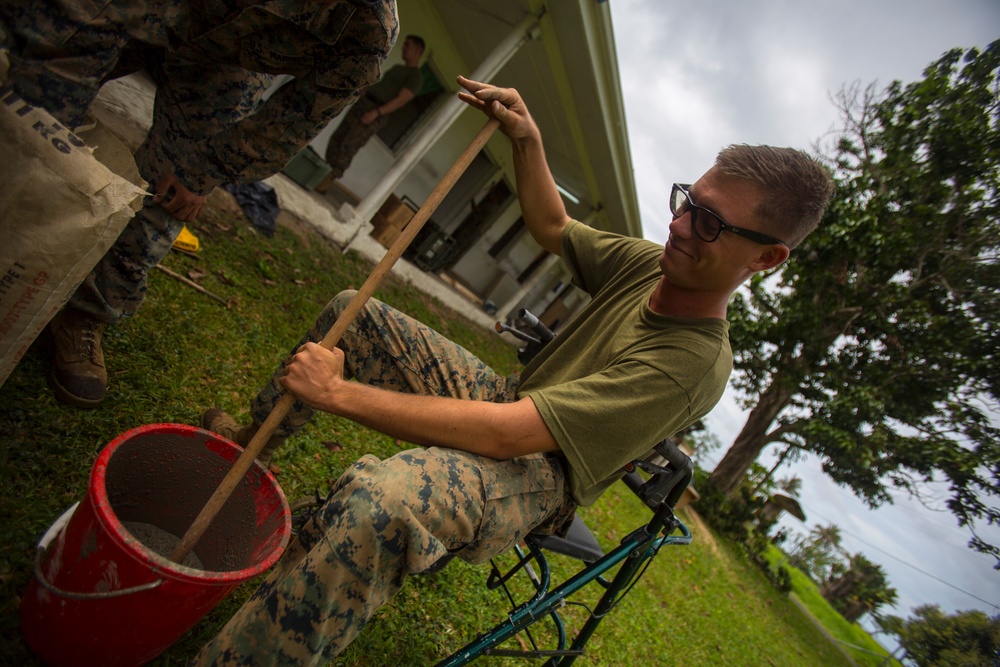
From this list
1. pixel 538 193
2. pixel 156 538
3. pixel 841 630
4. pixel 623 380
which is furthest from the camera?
pixel 841 630

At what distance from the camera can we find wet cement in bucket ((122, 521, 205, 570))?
5.65 ft

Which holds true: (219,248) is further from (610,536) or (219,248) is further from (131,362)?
(610,536)

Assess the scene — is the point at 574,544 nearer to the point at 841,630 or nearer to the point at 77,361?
the point at 77,361

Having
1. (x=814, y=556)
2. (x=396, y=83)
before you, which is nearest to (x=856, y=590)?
(x=814, y=556)

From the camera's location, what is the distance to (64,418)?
6.59 feet

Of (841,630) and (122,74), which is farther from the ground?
(122,74)

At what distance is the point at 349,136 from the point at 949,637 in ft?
56.9

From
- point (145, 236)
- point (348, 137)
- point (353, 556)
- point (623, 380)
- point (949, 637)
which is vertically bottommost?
point (145, 236)

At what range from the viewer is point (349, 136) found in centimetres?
739

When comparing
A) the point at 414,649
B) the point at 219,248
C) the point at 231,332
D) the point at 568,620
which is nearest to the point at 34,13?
the point at 231,332

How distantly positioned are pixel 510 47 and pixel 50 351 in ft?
19.5

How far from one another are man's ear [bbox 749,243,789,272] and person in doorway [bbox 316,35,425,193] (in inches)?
242

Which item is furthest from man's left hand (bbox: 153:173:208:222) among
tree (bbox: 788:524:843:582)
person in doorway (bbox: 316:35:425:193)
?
Answer: tree (bbox: 788:524:843:582)

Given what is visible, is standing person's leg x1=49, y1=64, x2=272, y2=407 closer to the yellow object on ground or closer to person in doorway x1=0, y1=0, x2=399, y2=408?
person in doorway x1=0, y1=0, x2=399, y2=408
